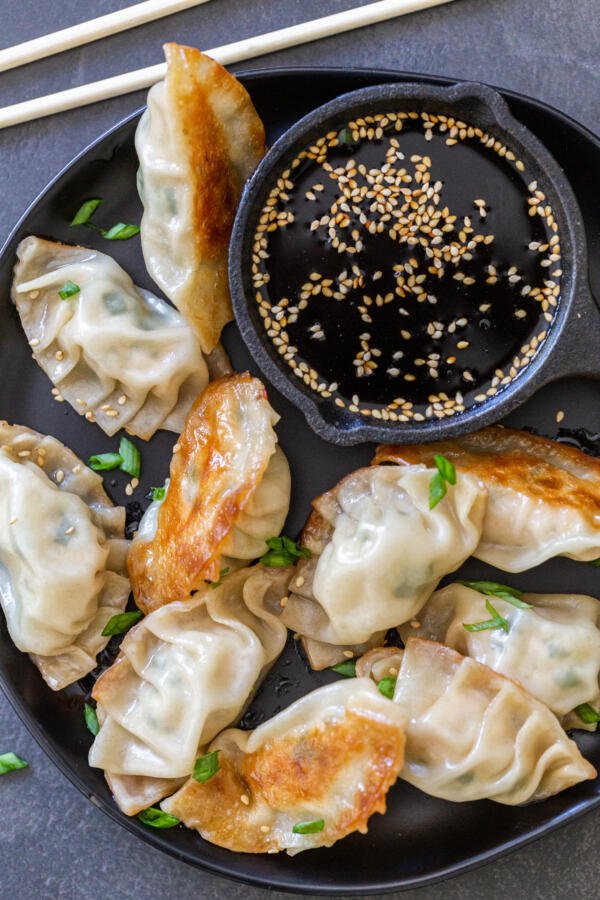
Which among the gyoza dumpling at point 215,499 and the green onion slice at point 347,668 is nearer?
the gyoza dumpling at point 215,499

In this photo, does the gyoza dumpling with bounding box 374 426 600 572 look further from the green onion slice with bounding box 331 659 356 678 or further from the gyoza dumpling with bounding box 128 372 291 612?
the green onion slice with bounding box 331 659 356 678

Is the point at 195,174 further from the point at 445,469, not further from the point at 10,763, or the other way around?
the point at 10,763

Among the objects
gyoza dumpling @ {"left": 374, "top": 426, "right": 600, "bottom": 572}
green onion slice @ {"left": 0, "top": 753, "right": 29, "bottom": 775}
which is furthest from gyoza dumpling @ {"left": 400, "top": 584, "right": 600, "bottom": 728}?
green onion slice @ {"left": 0, "top": 753, "right": 29, "bottom": 775}

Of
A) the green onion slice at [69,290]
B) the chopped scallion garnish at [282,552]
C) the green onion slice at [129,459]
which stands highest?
the green onion slice at [69,290]

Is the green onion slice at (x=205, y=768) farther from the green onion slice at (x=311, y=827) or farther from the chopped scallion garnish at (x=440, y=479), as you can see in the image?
the chopped scallion garnish at (x=440, y=479)

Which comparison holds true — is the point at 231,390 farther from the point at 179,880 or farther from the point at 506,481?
the point at 179,880

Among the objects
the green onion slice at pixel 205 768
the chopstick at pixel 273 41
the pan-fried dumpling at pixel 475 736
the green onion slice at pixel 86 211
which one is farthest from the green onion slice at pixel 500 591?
the chopstick at pixel 273 41
